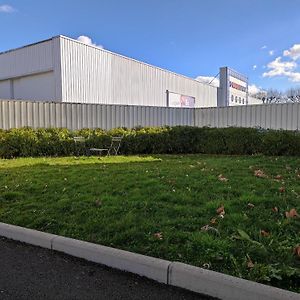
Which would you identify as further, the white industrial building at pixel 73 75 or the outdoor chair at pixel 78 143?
the white industrial building at pixel 73 75

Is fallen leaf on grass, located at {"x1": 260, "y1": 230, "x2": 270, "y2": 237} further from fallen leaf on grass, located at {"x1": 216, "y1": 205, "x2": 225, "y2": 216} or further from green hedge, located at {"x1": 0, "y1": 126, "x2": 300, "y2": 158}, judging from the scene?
green hedge, located at {"x1": 0, "y1": 126, "x2": 300, "y2": 158}

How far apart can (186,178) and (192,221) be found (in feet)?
8.38

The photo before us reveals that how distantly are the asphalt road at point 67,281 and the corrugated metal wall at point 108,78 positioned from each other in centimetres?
1545

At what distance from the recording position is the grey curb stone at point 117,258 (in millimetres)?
3465

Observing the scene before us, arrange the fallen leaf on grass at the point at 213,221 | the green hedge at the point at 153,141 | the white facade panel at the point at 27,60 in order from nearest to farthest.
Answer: the fallen leaf on grass at the point at 213,221 → the green hedge at the point at 153,141 → the white facade panel at the point at 27,60

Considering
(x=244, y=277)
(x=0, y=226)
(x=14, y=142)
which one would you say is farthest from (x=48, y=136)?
(x=244, y=277)

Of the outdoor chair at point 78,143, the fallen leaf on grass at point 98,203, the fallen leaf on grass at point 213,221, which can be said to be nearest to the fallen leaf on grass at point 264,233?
the fallen leaf on grass at point 213,221

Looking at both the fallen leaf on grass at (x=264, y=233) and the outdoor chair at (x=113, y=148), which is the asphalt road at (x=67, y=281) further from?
the outdoor chair at (x=113, y=148)

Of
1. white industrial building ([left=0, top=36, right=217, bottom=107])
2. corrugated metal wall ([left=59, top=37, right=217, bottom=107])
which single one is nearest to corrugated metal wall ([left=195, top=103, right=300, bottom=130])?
corrugated metal wall ([left=59, top=37, right=217, bottom=107])

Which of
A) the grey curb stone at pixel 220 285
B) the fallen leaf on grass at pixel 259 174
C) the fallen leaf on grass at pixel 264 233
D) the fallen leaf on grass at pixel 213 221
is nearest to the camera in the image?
the grey curb stone at pixel 220 285

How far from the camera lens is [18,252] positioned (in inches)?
166

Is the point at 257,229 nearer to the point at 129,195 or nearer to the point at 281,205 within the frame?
the point at 281,205

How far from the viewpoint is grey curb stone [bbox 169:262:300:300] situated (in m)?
2.91

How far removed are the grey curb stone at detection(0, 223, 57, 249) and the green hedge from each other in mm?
8706
